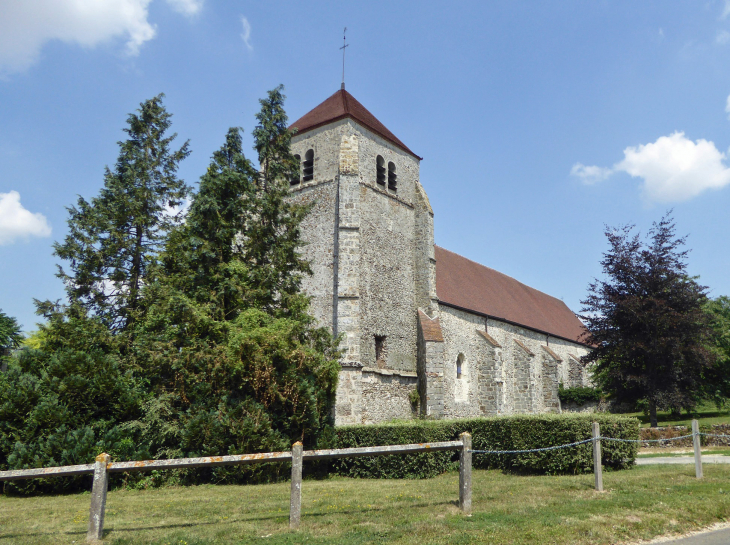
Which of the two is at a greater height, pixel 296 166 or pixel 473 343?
pixel 296 166

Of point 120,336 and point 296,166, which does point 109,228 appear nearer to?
point 120,336

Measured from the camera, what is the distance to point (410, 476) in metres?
12.9

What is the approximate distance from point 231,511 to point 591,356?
831 inches

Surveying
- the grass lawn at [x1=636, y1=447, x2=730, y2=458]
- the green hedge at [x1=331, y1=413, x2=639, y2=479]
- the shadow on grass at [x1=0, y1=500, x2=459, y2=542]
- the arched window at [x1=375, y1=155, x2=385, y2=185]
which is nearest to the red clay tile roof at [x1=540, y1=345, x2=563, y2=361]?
the grass lawn at [x1=636, y1=447, x2=730, y2=458]

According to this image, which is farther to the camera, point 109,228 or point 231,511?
point 109,228

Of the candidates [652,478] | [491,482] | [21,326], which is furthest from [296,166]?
[21,326]

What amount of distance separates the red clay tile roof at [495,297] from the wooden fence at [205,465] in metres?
16.1

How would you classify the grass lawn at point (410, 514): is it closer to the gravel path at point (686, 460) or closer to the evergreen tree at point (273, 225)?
the gravel path at point (686, 460)

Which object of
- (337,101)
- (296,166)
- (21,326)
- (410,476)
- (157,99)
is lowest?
(410,476)

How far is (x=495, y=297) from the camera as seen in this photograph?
3030 centimetres

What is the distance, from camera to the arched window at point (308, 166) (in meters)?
22.0

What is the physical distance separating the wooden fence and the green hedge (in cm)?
502

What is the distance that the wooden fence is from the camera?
6.13 m

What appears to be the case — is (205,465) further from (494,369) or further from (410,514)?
(494,369)
